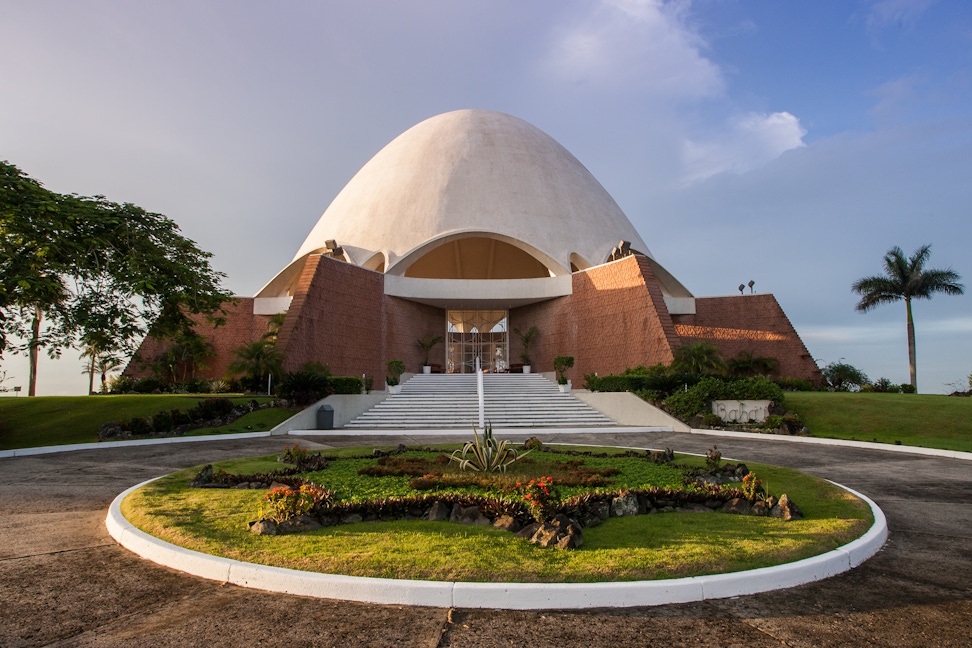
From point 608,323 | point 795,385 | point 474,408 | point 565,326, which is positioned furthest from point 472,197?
point 795,385

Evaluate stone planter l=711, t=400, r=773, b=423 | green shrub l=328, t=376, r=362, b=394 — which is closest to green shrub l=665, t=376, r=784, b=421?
stone planter l=711, t=400, r=773, b=423

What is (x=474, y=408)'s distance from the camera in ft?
64.8

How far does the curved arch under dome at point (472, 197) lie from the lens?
2923 centimetres

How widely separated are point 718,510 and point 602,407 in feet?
45.8

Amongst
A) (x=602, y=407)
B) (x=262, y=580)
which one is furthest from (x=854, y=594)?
(x=602, y=407)

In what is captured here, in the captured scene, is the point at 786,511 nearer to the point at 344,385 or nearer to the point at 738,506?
the point at 738,506

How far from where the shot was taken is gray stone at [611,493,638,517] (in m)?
5.72

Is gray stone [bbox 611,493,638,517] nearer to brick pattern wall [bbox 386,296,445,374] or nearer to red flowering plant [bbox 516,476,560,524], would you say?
red flowering plant [bbox 516,476,560,524]

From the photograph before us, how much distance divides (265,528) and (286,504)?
11.2 inches

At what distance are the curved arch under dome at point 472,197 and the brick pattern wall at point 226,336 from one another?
4.80 m

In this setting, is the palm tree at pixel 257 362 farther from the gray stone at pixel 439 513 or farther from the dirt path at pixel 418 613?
the gray stone at pixel 439 513

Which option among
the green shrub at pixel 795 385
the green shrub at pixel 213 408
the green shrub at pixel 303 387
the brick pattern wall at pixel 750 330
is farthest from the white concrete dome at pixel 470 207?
the green shrub at pixel 213 408

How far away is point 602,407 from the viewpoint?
19844 mm

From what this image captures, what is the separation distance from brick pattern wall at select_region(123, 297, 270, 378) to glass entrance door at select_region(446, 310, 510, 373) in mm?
9433
